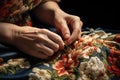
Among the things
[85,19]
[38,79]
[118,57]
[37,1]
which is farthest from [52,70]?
[85,19]

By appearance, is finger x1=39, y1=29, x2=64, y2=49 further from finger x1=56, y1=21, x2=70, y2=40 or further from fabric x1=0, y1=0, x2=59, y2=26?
fabric x1=0, y1=0, x2=59, y2=26

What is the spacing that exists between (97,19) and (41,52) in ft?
1.83

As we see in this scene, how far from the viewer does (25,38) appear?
89 cm

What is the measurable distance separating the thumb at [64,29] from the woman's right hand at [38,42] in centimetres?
7

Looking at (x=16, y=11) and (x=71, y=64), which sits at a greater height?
(x=16, y=11)

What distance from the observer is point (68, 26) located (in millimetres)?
1062

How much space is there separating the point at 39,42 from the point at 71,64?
0.13m

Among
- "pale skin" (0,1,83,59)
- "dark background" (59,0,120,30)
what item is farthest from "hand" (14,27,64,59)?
"dark background" (59,0,120,30)

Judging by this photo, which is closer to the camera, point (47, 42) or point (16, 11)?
point (47, 42)

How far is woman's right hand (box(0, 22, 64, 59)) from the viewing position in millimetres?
871

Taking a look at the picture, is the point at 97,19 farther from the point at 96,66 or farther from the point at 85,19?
the point at 96,66

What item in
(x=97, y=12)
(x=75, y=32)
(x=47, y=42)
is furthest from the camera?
(x=97, y=12)

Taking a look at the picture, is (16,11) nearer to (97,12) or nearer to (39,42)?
(39,42)

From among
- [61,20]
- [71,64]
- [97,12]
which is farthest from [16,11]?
[97,12]
